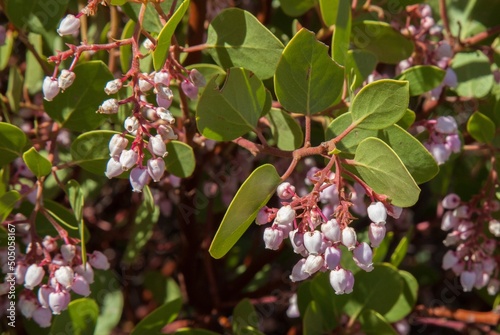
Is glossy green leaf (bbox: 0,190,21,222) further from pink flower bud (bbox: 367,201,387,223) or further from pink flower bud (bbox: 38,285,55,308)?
pink flower bud (bbox: 367,201,387,223)

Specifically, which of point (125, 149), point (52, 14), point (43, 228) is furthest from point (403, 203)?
point (52, 14)

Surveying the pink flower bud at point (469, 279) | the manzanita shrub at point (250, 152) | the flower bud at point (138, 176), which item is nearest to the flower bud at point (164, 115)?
the manzanita shrub at point (250, 152)

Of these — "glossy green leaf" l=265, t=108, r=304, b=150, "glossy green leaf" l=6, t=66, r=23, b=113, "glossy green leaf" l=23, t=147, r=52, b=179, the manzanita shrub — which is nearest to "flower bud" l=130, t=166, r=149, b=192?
the manzanita shrub

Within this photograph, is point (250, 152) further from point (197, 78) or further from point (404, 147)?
point (404, 147)

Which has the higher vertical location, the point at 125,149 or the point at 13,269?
the point at 125,149

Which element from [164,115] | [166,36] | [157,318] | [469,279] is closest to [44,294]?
[157,318]

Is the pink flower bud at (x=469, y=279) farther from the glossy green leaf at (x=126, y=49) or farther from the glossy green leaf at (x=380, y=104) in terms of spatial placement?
the glossy green leaf at (x=126, y=49)

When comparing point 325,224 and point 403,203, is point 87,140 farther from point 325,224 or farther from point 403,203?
point 403,203
